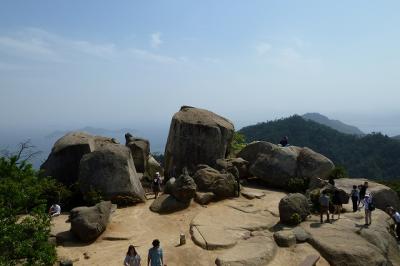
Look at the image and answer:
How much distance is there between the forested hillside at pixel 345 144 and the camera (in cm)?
13225

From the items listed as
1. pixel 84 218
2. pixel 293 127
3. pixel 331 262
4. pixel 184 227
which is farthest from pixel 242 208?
pixel 293 127

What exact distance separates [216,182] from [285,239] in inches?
359

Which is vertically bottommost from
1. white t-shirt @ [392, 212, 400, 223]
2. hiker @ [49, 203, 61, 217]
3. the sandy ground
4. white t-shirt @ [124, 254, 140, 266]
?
the sandy ground

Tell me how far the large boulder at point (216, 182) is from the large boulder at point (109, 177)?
14.8 ft

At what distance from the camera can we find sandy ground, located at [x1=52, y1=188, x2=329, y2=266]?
66.1ft

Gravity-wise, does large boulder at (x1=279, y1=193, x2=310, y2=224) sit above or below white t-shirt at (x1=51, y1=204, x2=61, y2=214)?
above

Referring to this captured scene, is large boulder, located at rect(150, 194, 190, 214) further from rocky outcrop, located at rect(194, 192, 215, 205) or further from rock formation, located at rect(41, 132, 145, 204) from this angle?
rock formation, located at rect(41, 132, 145, 204)

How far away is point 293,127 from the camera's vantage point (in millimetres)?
181750

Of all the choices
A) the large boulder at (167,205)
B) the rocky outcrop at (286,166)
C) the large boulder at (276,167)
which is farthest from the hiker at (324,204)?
the large boulder at (276,167)

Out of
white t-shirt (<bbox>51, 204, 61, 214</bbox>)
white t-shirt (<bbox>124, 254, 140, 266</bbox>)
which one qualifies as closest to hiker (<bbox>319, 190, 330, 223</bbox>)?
white t-shirt (<bbox>124, 254, 140, 266</bbox>)

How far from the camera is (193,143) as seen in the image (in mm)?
34125

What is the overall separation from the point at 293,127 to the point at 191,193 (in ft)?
525

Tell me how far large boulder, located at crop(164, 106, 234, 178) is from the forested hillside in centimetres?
9018

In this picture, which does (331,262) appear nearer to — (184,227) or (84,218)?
(184,227)
